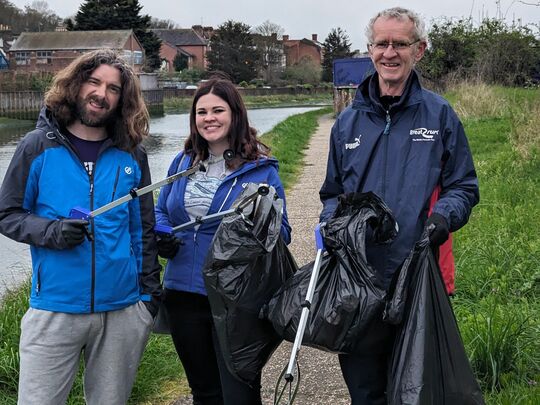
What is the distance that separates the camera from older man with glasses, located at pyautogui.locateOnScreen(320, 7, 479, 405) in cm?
Answer: 288

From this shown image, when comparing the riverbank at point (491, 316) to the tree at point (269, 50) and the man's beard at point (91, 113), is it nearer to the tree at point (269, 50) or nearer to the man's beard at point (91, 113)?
the man's beard at point (91, 113)

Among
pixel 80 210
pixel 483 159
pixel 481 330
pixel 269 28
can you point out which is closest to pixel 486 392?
pixel 481 330

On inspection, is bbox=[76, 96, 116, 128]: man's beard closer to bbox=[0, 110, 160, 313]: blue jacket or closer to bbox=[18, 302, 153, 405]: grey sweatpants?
bbox=[0, 110, 160, 313]: blue jacket

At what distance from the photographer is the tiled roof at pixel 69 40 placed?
74306 mm

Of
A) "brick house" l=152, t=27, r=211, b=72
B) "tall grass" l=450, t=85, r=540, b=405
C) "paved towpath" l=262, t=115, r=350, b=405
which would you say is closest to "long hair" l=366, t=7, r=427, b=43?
"tall grass" l=450, t=85, r=540, b=405

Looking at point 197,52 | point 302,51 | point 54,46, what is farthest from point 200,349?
point 302,51

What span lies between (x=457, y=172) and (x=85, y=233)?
1448 millimetres

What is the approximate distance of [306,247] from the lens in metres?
7.72

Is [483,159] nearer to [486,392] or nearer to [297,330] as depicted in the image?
[486,392]

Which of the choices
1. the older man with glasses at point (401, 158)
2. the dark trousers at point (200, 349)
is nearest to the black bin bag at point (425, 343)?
the older man with glasses at point (401, 158)

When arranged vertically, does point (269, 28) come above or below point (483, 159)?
above

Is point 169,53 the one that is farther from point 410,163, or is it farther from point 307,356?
point 410,163

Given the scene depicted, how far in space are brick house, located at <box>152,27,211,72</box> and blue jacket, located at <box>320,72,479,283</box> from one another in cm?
11750

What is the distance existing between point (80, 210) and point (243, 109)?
37.9 inches
